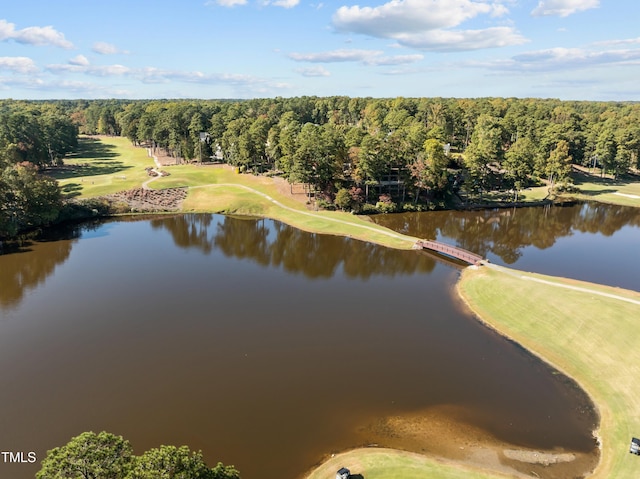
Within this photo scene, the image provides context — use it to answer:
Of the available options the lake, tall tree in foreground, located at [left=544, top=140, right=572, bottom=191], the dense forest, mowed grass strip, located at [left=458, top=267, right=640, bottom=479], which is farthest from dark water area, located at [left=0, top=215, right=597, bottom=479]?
tall tree in foreground, located at [left=544, top=140, right=572, bottom=191]

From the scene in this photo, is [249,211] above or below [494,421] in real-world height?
above

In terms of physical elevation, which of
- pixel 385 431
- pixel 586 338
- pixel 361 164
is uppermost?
pixel 361 164

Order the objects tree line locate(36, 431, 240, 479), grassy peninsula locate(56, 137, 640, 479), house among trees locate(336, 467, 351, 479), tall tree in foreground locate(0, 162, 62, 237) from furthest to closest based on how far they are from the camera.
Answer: tall tree in foreground locate(0, 162, 62, 237) → grassy peninsula locate(56, 137, 640, 479) → house among trees locate(336, 467, 351, 479) → tree line locate(36, 431, 240, 479)

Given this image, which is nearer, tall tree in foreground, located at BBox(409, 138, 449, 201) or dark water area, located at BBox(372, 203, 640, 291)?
dark water area, located at BBox(372, 203, 640, 291)

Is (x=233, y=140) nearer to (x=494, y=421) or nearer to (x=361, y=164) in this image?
(x=361, y=164)

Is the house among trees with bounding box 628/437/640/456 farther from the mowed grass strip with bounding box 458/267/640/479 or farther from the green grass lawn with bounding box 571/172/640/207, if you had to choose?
the green grass lawn with bounding box 571/172/640/207

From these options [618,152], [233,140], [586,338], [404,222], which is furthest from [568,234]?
[233,140]

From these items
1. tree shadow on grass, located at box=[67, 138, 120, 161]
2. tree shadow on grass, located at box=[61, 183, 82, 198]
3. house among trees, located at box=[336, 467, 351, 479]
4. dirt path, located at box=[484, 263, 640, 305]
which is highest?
tree shadow on grass, located at box=[67, 138, 120, 161]
